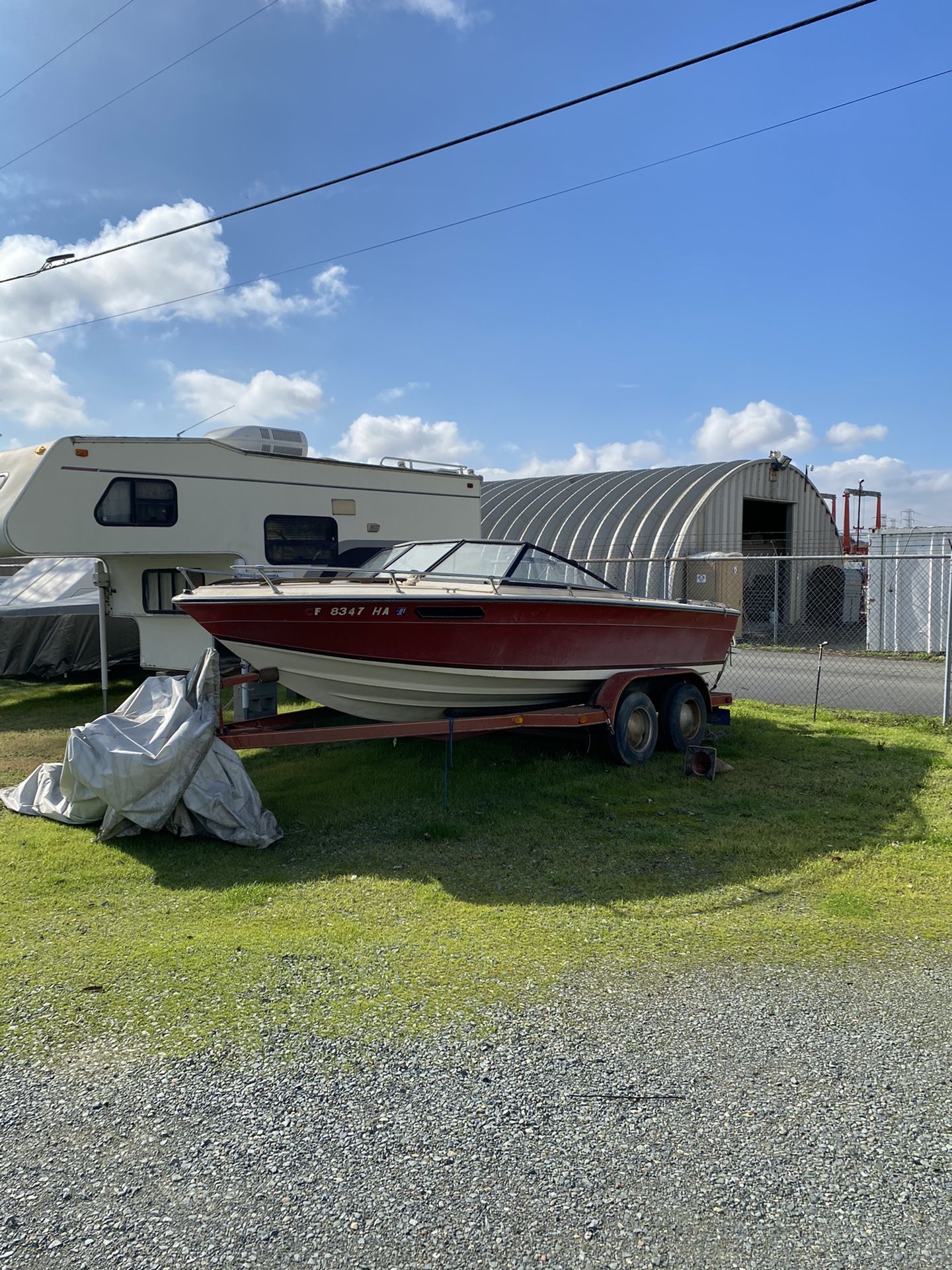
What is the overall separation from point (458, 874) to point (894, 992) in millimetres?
2438

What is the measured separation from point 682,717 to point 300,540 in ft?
16.5

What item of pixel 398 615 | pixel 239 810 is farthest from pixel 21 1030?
pixel 398 615

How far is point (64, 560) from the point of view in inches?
606

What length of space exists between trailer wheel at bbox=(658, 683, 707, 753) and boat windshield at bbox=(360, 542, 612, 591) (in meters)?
1.27

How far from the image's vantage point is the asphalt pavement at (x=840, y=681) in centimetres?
1197

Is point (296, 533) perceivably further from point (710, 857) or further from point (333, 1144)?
point (333, 1144)

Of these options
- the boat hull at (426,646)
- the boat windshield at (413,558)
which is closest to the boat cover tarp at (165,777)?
the boat hull at (426,646)

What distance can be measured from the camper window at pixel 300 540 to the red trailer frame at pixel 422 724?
336 centimetres

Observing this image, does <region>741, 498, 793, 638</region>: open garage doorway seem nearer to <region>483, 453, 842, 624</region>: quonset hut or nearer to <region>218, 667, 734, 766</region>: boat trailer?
<region>483, 453, 842, 624</region>: quonset hut

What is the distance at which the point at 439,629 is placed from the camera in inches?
256

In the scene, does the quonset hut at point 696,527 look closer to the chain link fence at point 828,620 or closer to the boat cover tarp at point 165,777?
the chain link fence at point 828,620

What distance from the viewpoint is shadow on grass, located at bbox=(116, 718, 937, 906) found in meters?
5.36

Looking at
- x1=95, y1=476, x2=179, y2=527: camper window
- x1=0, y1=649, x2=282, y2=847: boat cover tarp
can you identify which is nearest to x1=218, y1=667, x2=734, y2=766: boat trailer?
x1=0, y1=649, x2=282, y2=847: boat cover tarp

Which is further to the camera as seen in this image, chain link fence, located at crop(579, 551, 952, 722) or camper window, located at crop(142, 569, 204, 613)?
chain link fence, located at crop(579, 551, 952, 722)
